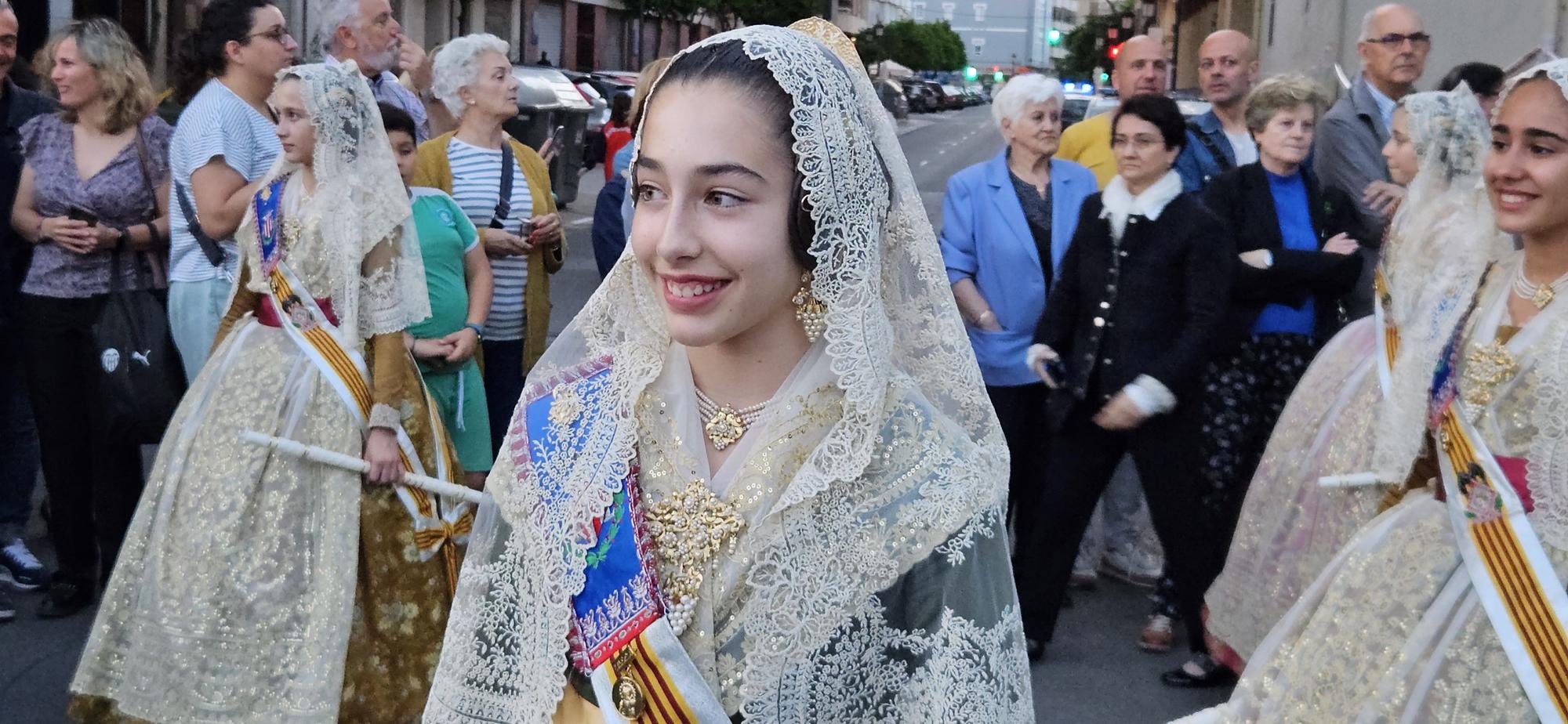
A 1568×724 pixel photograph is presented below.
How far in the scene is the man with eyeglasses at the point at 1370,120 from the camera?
6016mm

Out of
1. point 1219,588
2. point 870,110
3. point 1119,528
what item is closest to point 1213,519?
point 1219,588

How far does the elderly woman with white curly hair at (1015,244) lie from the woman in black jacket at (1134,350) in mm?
422

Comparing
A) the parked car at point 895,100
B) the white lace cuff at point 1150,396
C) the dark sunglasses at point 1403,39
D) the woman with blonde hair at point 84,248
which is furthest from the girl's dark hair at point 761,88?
the parked car at point 895,100

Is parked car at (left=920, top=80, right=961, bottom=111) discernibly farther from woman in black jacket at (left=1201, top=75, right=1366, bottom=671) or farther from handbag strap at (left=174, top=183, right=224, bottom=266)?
handbag strap at (left=174, top=183, right=224, bottom=266)

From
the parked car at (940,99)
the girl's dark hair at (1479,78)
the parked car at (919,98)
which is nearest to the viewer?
the girl's dark hair at (1479,78)

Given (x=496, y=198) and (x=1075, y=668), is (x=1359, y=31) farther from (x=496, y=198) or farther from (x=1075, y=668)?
(x=496, y=198)

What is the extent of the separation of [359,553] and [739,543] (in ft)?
8.84

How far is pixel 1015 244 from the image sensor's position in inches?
231

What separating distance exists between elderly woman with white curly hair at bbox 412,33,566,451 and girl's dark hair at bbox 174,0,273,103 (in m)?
0.85

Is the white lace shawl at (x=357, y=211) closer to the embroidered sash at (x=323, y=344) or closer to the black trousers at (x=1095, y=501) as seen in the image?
the embroidered sash at (x=323, y=344)

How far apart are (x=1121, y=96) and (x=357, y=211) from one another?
4.28 meters

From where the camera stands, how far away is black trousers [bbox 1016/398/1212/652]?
5.29 m

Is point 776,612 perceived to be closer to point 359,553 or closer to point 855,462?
point 855,462

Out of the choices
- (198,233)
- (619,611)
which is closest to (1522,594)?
(619,611)
